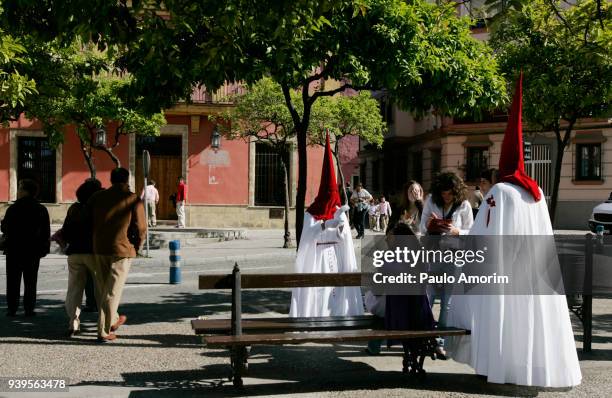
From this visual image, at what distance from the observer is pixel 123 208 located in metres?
7.41

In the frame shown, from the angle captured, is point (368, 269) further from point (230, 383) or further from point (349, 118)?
point (349, 118)

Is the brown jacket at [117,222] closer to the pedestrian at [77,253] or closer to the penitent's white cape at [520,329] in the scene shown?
the pedestrian at [77,253]

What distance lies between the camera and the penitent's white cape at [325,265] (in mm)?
7359

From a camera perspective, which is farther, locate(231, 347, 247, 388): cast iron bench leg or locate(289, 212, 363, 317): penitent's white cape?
locate(289, 212, 363, 317): penitent's white cape

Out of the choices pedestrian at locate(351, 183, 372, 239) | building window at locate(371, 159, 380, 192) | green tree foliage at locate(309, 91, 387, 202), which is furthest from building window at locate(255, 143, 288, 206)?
building window at locate(371, 159, 380, 192)

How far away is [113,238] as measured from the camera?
7297 mm

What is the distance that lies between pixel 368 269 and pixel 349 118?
741 inches

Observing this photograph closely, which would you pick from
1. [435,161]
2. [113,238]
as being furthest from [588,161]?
[113,238]

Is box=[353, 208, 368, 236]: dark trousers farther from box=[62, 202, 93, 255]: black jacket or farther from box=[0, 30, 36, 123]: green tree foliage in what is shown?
box=[62, 202, 93, 255]: black jacket

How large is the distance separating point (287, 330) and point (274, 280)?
61cm

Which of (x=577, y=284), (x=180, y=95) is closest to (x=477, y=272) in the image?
(x=577, y=284)

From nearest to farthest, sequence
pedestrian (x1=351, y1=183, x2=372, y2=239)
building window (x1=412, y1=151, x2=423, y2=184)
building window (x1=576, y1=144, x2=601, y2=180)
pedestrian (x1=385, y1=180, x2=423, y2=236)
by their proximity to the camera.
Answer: pedestrian (x1=385, y1=180, x2=423, y2=236) → pedestrian (x1=351, y1=183, x2=372, y2=239) → building window (x1=576, y1=144, x2=601, y2=180) → building window (x1=412, y1=151, x2=423, y2=184)
